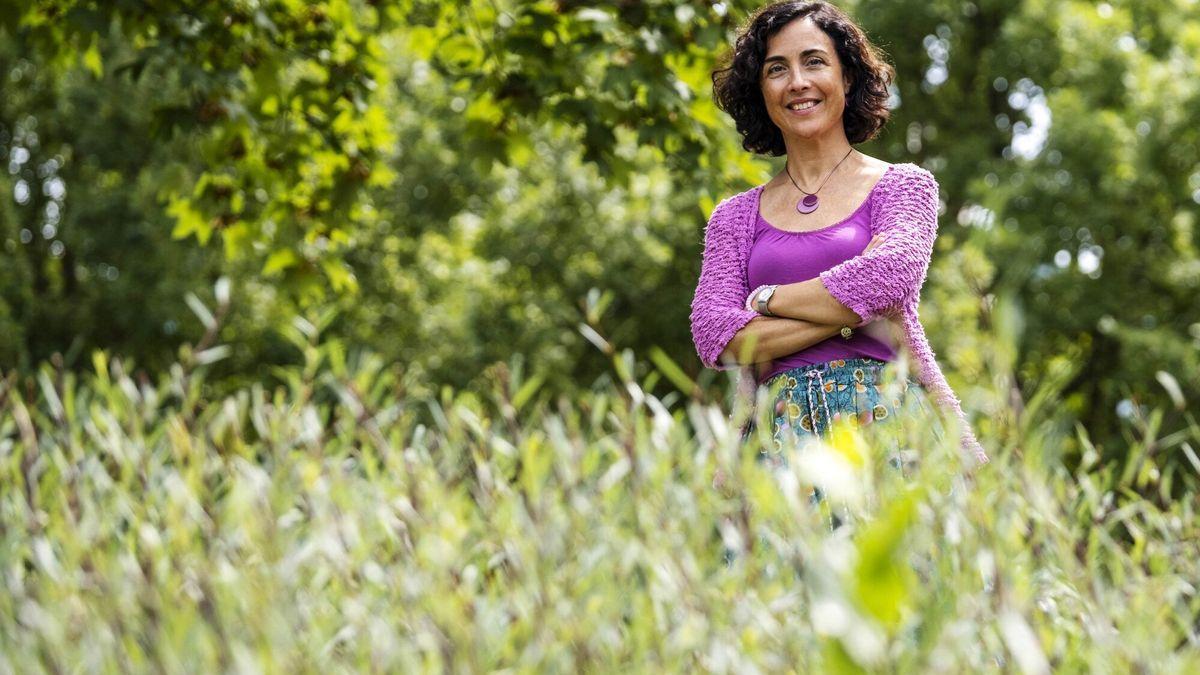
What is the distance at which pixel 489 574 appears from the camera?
2412mm

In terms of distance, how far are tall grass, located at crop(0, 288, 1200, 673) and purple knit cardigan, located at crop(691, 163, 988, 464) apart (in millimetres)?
850

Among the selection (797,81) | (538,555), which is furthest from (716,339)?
(538,555)

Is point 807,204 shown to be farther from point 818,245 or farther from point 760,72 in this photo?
point 760,72

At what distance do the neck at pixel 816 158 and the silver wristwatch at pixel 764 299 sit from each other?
0.28m

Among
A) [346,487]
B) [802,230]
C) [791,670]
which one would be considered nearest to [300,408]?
[346,487]

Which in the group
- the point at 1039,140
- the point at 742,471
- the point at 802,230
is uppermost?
the point at 742,471

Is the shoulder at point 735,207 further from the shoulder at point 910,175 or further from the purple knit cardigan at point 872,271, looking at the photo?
the shoulder at point 910,175

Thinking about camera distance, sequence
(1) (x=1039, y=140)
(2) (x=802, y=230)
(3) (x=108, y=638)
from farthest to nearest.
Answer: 1. (1) (x=1039, y=140)
2. (2) (x=802, y=230)
3. (3) (x=108, y=638)

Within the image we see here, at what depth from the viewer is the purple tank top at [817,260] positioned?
337cm

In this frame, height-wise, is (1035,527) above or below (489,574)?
above

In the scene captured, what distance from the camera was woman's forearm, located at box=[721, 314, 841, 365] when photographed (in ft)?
10.9

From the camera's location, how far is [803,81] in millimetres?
3500

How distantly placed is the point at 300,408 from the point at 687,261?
66.7 feet

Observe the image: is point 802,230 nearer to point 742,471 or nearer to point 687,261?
point 742,471
